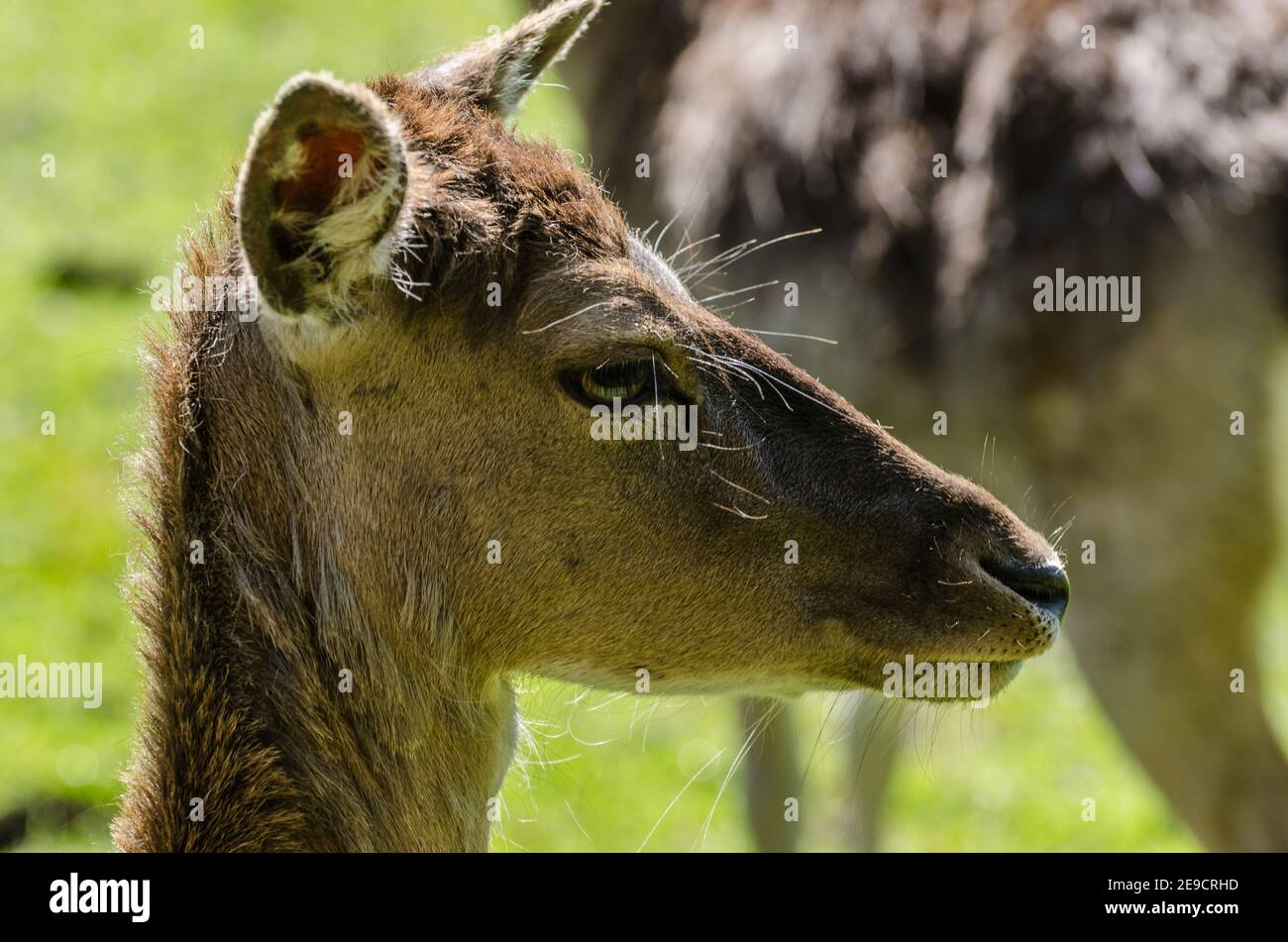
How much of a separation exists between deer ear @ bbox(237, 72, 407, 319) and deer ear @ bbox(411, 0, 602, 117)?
0.70 m

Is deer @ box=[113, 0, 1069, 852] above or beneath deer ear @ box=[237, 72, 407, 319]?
beneath

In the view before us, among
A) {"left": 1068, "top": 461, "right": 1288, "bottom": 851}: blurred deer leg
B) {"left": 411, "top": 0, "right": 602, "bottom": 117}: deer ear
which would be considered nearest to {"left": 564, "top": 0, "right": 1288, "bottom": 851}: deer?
{"left": 1068, "top": 461, "right": 1288, "bottom": 851}: blurred deer leg

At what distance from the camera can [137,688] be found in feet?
15.9

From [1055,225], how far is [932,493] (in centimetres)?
238

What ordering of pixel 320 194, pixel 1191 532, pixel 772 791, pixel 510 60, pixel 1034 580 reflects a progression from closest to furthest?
pixel 320 194 < pixel 1034 580 < pixel 510 60 < pixel 1191 532 < pixel 772 791

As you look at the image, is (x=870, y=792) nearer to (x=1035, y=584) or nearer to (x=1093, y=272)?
(x=1093, y=272)

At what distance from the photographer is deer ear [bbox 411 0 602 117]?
3.92 m

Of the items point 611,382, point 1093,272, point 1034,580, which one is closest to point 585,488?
point 611,382

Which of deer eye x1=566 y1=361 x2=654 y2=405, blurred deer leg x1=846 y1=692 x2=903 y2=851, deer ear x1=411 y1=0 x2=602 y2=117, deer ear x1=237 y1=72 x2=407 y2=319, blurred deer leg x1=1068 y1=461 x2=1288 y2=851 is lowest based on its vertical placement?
blurred deer leg x1=846 y1=692 x2=903 y2=851

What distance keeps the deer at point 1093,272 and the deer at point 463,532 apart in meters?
2.09

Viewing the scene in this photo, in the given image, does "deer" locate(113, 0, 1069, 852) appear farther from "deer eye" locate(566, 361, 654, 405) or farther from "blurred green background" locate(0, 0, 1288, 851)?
"blurred green background" locate(0, 0, 1288, 851)

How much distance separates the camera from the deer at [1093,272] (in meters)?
5.40

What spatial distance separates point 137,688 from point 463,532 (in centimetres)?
191

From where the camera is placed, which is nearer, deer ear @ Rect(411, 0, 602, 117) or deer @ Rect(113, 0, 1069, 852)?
deer @ Rect(113, 0, 1069, 852)
